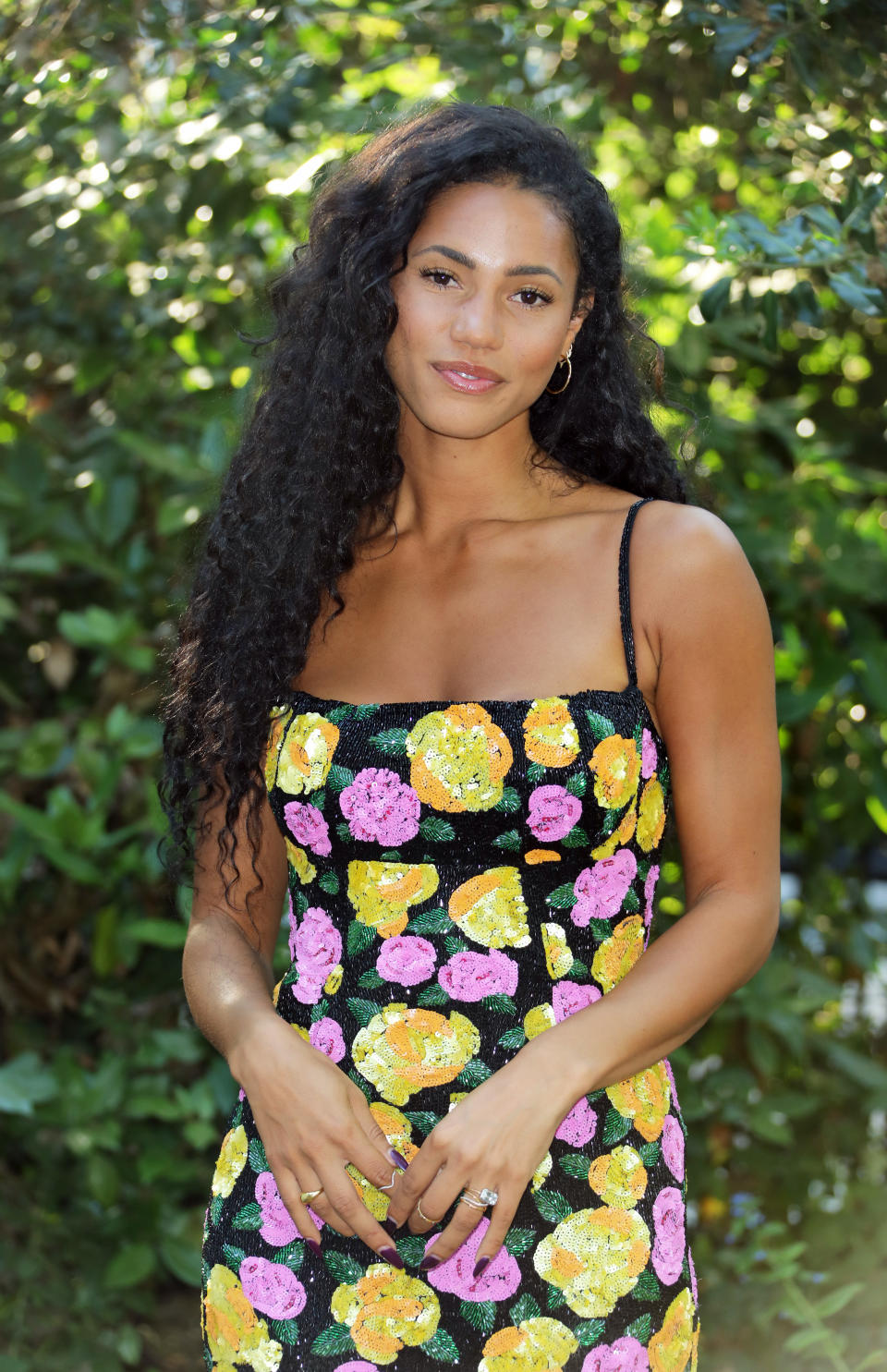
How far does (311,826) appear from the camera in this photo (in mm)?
1627

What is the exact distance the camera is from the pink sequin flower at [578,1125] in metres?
1.50

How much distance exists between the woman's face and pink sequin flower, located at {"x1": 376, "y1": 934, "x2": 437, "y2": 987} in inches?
21.8

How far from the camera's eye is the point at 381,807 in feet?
5.14

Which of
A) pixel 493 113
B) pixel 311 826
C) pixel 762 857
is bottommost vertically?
pixel 762 857

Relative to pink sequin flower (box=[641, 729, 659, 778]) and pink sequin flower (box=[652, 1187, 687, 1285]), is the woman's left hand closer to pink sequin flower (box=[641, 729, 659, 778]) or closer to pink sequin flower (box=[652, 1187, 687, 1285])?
pink sequin flower (box=[652, 1187, 687, 1285])

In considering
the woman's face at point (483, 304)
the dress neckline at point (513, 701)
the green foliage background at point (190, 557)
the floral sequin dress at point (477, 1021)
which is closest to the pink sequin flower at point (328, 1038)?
the floral sequin dress at point (477, 1021)

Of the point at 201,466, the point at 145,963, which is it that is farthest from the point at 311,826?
the point at 145,963

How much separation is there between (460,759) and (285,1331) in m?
0.58

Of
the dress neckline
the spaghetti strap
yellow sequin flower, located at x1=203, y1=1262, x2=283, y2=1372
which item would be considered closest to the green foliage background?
the spaghetti strap

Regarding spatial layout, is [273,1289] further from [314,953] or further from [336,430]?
[336,430]

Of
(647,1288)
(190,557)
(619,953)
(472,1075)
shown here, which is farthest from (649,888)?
(190,557)

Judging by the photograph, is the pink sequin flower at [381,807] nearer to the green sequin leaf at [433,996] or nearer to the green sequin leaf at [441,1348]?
the green sequin leaf at [433,996]

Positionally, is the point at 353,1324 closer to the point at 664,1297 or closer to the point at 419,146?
the point at 664,1297

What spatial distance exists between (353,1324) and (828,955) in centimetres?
205
